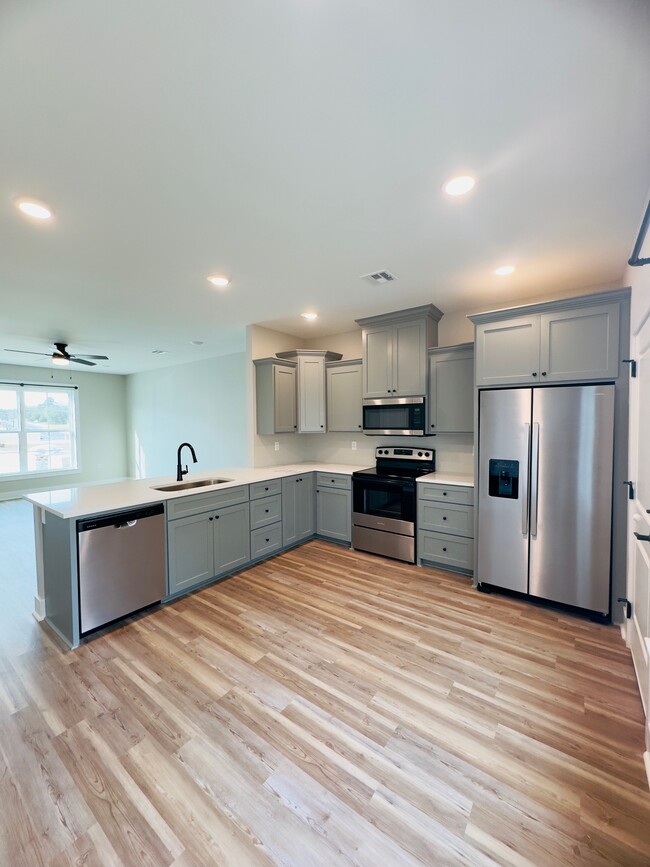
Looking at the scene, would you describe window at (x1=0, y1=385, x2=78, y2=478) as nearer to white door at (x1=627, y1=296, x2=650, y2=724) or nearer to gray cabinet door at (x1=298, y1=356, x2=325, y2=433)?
gray cabinet door at (x1=298, y1=356, x2=325, y2=433)

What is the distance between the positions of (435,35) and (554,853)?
274 centimetres

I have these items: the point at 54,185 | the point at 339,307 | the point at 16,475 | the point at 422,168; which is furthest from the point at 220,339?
the point at 16,475

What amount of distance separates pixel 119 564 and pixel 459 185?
3250 mm

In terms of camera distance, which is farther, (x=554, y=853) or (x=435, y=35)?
(x=554, y=853)

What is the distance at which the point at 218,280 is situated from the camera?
3.01 meters

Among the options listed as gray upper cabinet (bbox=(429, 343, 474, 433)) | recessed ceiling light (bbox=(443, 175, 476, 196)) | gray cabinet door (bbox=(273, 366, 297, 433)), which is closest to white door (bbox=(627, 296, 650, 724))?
recessed ceiling light (bbox=(443, 175, 476, 196))

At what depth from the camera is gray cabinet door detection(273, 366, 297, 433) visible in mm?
4305

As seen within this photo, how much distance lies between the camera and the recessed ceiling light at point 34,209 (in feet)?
6.22

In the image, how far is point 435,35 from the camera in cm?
108

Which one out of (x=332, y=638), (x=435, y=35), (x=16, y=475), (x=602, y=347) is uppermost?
(x=435, y=35)

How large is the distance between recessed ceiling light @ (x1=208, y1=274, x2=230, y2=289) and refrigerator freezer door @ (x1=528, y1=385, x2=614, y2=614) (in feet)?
9.09

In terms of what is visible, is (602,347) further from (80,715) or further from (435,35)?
(80,715)

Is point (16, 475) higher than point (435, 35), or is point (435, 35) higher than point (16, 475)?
point (435, 35)

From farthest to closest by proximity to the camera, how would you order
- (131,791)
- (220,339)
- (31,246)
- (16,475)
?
(16,475), (220,339), (31,246), (131,791)
